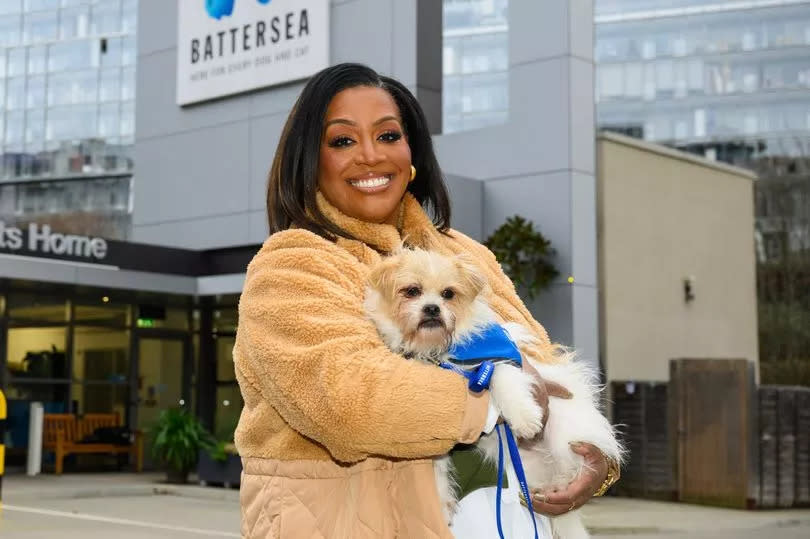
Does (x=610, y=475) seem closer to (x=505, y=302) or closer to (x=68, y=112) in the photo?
(x=505, y=302)

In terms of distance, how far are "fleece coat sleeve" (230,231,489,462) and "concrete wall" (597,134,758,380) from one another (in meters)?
14.5

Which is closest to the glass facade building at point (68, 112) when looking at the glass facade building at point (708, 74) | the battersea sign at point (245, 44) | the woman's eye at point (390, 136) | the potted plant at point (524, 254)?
the glass facade building at point (708, 74)

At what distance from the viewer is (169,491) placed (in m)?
16.8

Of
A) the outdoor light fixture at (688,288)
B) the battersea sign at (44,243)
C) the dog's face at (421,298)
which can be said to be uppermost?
the battersea sign at (44,243)

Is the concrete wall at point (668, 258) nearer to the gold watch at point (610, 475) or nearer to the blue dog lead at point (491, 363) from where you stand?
the gold watch at point (610, 475)

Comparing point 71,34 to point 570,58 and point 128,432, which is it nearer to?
point 128,432

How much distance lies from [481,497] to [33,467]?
56.7ft

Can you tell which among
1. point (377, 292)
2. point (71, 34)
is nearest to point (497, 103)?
point (71, 34)

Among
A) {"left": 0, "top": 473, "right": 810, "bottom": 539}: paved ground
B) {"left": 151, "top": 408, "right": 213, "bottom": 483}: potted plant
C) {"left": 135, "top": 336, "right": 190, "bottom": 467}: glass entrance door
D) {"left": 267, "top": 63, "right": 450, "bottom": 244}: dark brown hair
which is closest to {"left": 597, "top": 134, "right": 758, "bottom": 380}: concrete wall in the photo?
{"left": 0, "top": 473, "right": 810, "bottom": 539}: paved ground

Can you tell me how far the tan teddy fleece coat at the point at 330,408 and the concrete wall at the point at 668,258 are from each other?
47.3ft

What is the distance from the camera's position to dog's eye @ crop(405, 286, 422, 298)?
96.0 inches

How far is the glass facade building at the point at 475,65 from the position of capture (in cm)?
6994

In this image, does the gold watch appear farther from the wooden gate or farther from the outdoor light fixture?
the outdoor light fixture

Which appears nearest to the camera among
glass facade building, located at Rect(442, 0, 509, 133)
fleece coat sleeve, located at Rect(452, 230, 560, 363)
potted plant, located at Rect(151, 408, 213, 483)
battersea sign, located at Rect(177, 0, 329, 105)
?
fleece coat sleeve, located at Rect(452, 230, 560, 363)
